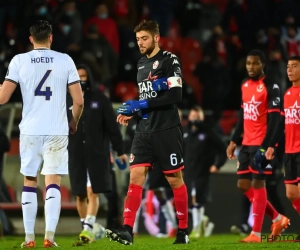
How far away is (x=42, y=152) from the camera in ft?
33.6

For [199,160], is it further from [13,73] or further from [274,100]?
[13,73]

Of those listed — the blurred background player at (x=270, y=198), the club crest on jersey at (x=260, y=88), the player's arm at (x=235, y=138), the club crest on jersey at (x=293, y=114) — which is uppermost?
the club crest on jersey at (x=260, y=88)

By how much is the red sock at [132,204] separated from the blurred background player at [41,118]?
0.73 metres

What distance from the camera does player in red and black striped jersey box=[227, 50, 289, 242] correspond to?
1182 centimetres

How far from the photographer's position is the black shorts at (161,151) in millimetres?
10344

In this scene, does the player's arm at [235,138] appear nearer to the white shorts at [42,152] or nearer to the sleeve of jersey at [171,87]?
the sleeve of jersey at [171,87]

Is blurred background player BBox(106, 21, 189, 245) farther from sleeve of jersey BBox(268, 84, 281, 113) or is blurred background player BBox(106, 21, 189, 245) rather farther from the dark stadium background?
the dark stadium background

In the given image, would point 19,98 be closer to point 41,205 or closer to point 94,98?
point 41,205

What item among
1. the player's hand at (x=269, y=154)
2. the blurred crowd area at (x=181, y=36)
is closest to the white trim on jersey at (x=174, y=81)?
the player's hand at (x=269, y=154)

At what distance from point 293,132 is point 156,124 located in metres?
2.11

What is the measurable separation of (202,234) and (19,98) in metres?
4.14

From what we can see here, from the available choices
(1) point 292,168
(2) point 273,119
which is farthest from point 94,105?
(1) point 292,168

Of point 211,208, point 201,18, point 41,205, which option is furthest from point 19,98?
point 201,18

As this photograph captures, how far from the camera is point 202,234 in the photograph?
16.2m
